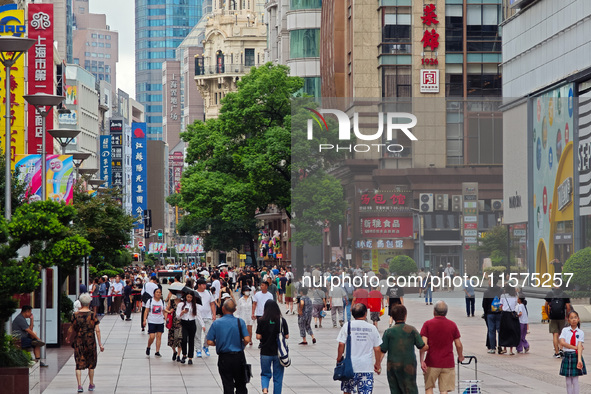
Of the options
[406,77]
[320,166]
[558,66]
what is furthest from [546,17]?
[320,166]

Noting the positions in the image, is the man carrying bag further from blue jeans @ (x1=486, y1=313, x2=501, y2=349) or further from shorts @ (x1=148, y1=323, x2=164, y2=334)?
blue jeans @ (x1=486, y1=313, x2=501, y2=349)

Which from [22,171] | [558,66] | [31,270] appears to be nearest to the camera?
[31,270]

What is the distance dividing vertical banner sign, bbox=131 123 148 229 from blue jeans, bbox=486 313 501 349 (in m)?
115

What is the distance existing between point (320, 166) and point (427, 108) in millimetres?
2605

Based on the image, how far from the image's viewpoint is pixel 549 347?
27.9 metres

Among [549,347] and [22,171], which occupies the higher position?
[22,171]

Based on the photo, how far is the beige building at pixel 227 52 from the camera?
550 ft

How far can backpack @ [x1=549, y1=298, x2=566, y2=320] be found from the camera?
25.1m

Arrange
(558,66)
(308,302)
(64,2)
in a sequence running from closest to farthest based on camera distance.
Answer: (308,302), (558,66), (64,2)

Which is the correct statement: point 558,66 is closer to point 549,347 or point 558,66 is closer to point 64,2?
point 549,347

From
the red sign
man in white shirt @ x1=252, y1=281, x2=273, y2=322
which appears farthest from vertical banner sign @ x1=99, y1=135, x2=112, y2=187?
the red sign

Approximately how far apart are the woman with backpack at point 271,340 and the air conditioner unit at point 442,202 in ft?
25.8

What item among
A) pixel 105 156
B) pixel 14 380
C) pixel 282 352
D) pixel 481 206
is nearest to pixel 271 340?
pixel 282 352

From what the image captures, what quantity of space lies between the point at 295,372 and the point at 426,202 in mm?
4697
